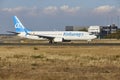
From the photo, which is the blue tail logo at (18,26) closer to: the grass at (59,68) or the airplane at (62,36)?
the airplane at (62,36)

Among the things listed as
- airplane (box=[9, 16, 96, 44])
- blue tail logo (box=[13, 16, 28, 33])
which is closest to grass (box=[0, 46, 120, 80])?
airplane (box=[9, 16, 96, 44])

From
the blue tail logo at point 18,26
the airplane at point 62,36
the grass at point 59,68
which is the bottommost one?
the grass at point 59,68

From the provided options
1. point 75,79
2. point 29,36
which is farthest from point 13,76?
point 29,36

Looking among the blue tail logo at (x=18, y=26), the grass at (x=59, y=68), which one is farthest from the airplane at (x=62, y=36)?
the grass at (x=59, y=68)

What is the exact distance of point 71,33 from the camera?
98.1 metres

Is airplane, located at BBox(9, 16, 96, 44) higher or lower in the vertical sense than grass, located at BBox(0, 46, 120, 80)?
higher

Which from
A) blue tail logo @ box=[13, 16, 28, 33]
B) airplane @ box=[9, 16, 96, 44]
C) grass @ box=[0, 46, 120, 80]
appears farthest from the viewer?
blue tail logo @ box=[13, 16, 28, 33]

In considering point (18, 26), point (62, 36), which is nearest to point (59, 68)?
point (62, 36)

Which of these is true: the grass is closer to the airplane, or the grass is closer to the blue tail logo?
the airplane

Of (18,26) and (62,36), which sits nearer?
(62,36)

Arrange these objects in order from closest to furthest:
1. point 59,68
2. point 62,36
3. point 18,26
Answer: point 59,68 < point 62,36 < point 18,26

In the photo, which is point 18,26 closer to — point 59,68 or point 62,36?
point 62,36

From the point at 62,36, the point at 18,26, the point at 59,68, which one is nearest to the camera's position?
the point at 59,68

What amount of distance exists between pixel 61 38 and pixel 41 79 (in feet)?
262
